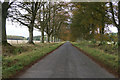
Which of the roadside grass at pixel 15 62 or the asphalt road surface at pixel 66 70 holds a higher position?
the roadside grass at pixel 15 62

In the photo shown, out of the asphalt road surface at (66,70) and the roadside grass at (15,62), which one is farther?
the roadside grass at (15,62)

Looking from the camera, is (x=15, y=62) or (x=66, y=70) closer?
(x=66, y=70)

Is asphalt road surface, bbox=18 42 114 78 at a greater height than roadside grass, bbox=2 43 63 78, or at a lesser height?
lesser

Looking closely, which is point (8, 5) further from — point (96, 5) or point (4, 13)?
point (96, 5)

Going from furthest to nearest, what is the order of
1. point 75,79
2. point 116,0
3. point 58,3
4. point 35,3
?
point 58,3
point 35,3
point 116,0
point 75,79

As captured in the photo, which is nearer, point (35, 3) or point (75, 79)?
point (75, 79)

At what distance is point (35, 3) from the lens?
22578 millimetres

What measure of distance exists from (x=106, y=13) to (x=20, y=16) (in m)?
13.8

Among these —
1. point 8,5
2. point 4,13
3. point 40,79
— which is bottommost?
point 40,79

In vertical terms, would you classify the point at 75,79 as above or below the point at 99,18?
below

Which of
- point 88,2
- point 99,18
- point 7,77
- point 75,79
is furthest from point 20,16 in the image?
point 75,79

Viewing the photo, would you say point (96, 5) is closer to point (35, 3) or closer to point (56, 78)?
point (35, 3)

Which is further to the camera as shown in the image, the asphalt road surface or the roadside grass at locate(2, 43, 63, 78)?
the roadside grass at locate(2, 43, 63, 78)

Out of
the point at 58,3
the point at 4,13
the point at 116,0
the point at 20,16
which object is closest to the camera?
the point at 4,13
